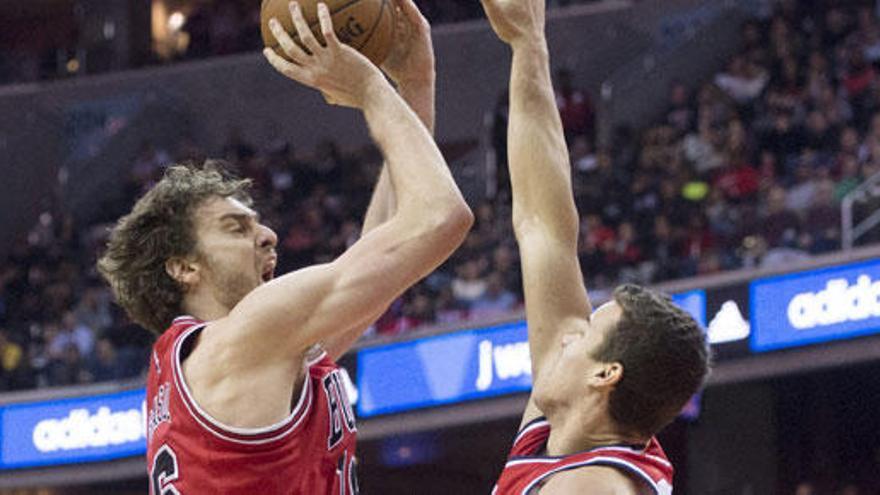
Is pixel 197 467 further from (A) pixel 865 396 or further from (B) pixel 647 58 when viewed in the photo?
(B) pixel 647 58

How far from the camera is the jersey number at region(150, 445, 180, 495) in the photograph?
3.29 meters

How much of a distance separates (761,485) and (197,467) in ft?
28.3

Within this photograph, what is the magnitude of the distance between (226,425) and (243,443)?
47 millimetres

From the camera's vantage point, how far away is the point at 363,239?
332 cm

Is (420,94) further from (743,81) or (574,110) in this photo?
(574,110)

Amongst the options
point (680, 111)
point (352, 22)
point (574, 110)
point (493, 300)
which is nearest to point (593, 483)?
point (352, 22)

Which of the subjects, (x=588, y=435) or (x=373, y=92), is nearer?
(x=588, y=435)

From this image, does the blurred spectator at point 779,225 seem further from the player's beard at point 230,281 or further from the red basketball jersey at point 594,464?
the red basketball jersey at point 594,464

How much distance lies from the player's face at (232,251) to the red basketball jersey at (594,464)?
743 millimetres

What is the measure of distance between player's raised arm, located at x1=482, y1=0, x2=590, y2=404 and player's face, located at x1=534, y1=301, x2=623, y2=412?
5.7 inches

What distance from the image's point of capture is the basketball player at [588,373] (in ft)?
9.66

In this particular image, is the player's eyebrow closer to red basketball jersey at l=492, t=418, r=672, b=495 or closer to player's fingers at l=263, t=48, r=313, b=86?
player's fingers at l=263, t=48, r=313, b=86

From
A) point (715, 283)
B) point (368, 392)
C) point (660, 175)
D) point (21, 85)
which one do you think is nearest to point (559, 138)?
point (715, 283)

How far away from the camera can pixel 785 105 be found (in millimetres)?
12023
